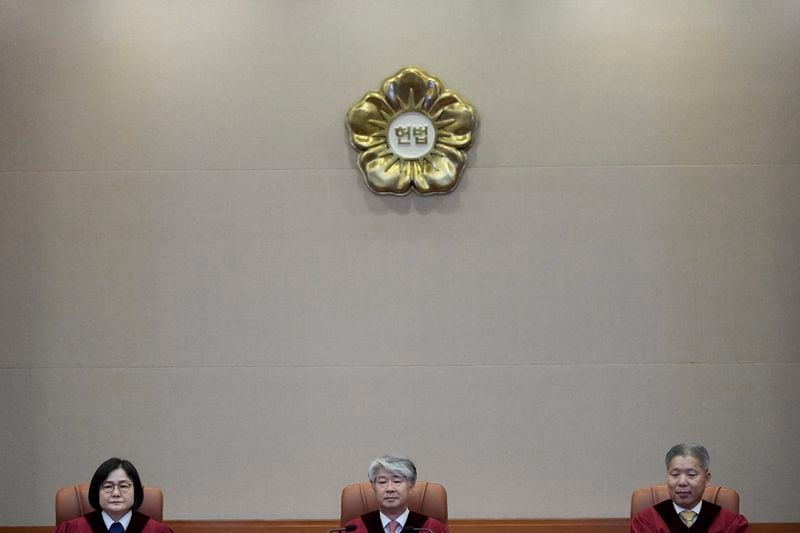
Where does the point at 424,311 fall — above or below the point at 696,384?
above

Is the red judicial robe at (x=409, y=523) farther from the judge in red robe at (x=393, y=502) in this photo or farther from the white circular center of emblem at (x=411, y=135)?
Answer: the white circular center of emblem at (x=411, y=135)

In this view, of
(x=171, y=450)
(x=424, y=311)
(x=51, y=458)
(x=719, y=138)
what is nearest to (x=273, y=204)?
(x=424, y=311)

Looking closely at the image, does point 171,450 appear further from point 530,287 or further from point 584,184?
point 584,184

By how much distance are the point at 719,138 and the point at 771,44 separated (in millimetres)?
525

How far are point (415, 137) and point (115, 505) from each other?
7.31ft

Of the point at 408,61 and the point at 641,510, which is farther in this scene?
the point at 408,61

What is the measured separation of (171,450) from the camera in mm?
5066

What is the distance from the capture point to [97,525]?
3.96m

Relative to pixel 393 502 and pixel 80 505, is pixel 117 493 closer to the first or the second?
pixel 80 505

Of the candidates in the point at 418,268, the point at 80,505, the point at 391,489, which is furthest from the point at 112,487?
the point at 418,268

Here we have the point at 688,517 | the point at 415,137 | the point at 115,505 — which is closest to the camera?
the point at 115,505

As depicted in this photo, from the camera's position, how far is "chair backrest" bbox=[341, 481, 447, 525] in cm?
409

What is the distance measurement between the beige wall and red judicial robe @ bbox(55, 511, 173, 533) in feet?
3.51

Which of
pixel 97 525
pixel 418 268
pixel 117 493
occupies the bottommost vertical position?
pixel 97 525
